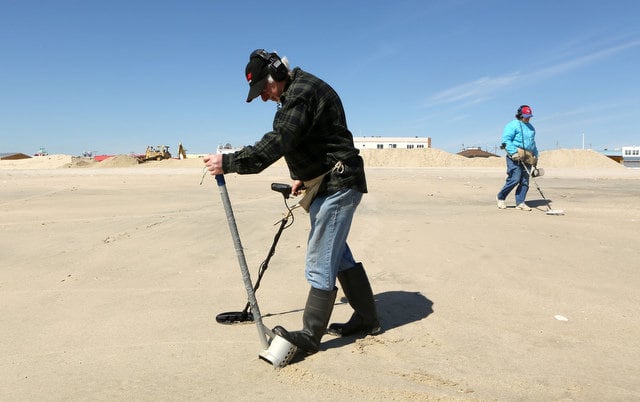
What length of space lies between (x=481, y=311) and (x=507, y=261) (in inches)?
62.6

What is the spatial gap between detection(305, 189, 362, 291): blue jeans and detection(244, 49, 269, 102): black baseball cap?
2.64 ft

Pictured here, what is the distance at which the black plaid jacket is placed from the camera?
2.76m

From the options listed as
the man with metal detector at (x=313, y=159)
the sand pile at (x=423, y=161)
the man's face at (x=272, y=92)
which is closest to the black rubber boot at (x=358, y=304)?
the man with metal detector at (x=313, y=159)

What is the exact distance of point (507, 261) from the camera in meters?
5.21

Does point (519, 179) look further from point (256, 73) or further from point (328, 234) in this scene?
point (256, 73)

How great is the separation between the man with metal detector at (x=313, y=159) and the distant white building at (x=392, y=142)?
9440 cm

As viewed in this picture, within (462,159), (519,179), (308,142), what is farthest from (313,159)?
(462,159)

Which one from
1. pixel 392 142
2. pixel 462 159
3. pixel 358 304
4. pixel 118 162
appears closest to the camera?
pixel 358 304

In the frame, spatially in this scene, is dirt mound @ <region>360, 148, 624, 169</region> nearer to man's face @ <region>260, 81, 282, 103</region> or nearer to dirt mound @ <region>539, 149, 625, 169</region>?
dirt mound @ <region>539, 149, 625, 169</region>

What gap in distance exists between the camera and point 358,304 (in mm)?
3404

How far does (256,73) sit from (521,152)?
771cm

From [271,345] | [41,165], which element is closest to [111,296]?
[271,345]

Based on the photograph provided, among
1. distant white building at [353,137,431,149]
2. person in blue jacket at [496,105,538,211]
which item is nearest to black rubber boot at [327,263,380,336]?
person in blue jacket at [496,105,538,211]

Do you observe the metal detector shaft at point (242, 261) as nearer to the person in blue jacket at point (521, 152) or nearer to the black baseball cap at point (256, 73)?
the black baseball cap at point (256, 73)
